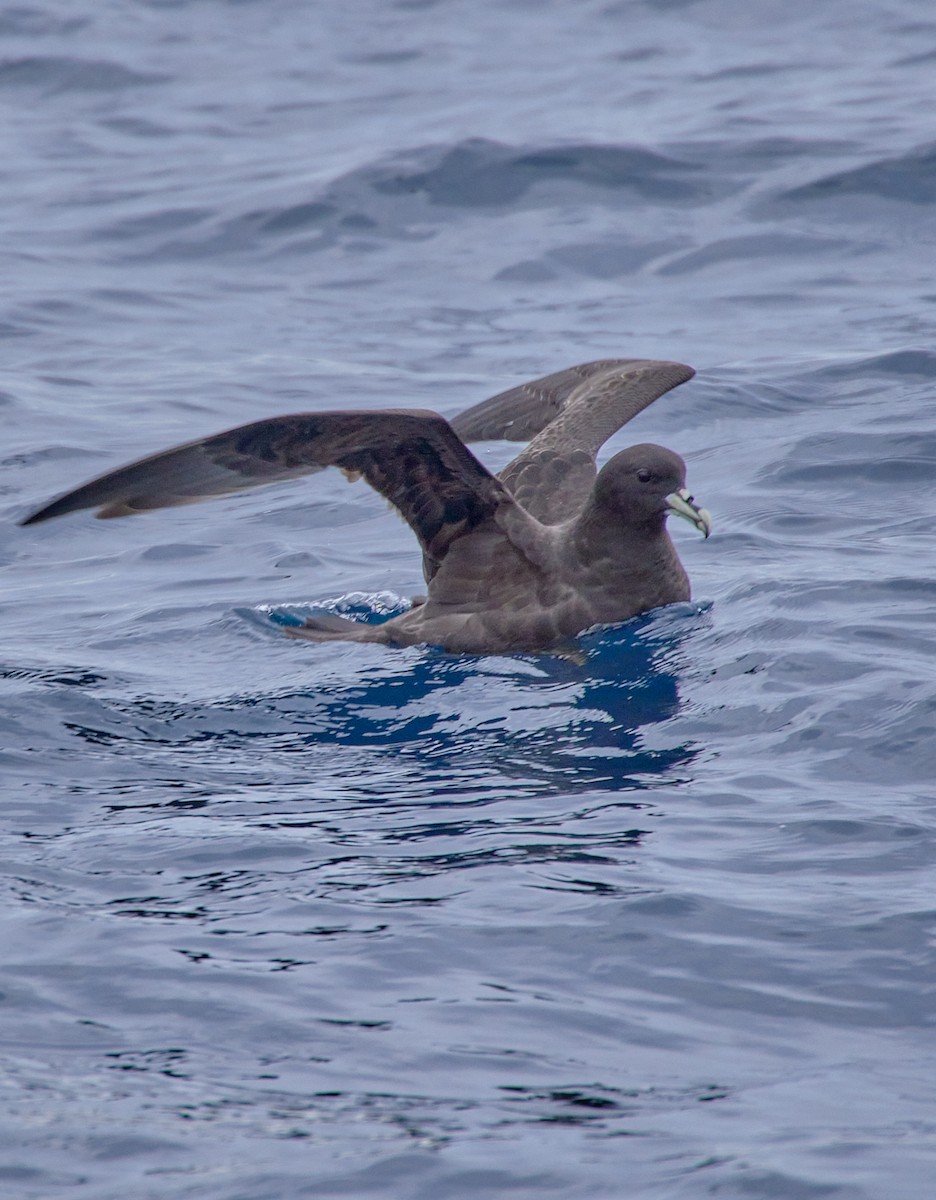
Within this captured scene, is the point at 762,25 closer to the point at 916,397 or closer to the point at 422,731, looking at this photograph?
the point at 916,397

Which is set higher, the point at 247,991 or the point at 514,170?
the point at 514,170

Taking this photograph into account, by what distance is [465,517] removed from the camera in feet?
27.3

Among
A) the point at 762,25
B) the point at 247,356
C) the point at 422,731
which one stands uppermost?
the point at 762,25

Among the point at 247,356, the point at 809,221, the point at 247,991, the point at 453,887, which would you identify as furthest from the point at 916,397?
the point at 247,991

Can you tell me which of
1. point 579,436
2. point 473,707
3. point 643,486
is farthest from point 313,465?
point 579,436

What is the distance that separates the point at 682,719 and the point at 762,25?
48.6 ft

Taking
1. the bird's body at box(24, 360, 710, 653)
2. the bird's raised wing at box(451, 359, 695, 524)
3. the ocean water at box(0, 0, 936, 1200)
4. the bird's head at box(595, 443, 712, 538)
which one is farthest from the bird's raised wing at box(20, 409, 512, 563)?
the bird's raised wing at box(451, 359, 695, 524)

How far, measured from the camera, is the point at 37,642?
8.44 meters

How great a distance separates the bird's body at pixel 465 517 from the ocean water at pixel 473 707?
195 millimetres

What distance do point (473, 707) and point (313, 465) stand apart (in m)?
1.33

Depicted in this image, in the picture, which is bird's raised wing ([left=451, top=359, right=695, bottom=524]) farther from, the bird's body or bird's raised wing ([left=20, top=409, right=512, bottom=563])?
bird's raised wing ([left=20, top=409, right=512, bottom=563])

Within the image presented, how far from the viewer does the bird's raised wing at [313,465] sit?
24.5 feet

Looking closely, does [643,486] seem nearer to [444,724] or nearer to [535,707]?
[535,707]

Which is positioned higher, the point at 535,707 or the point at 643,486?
the point at 643,486
